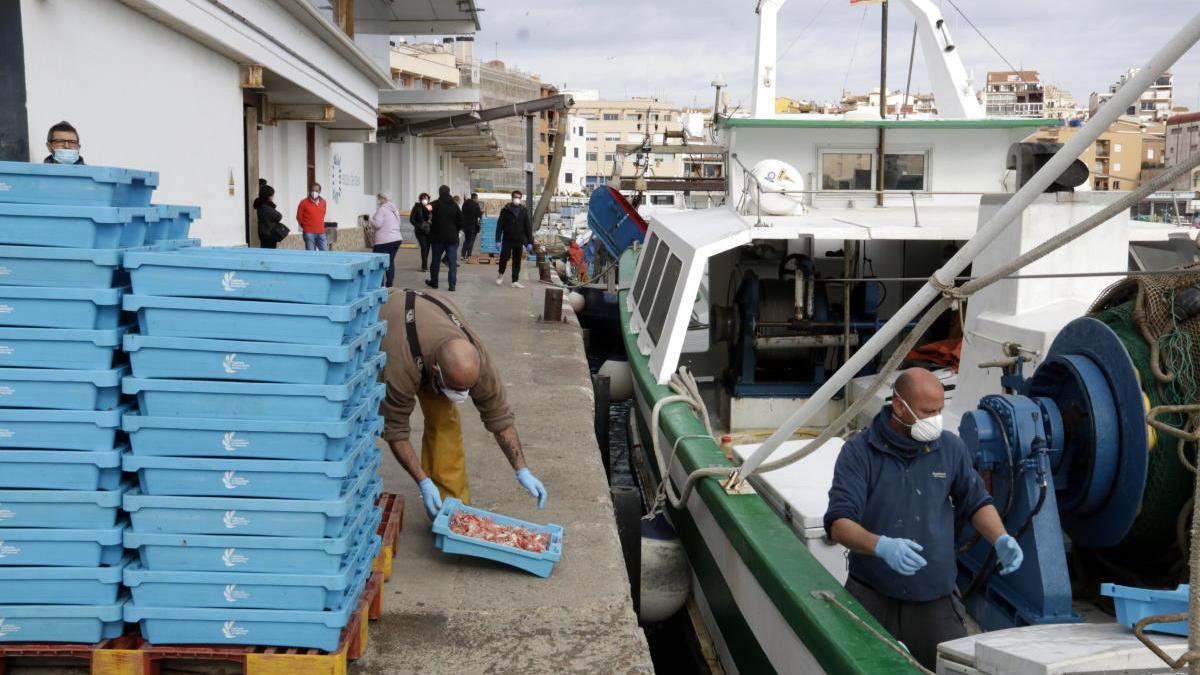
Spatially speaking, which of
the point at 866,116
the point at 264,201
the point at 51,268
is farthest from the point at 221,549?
the point at 264,201

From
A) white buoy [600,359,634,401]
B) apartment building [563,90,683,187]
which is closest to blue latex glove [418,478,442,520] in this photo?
white buoy [600,359,634,401]

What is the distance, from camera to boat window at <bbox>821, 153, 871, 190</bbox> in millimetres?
9935

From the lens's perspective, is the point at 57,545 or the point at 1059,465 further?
the point at 1059,465

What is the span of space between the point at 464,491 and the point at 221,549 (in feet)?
6.74

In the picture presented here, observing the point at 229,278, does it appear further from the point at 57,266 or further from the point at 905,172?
the point at 905,172

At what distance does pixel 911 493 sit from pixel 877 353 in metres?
2.11

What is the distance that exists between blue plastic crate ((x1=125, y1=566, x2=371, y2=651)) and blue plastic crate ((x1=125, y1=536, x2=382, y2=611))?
2cm

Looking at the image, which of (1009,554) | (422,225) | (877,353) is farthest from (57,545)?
(422,225)

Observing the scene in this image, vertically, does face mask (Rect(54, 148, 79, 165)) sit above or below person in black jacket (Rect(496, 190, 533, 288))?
above

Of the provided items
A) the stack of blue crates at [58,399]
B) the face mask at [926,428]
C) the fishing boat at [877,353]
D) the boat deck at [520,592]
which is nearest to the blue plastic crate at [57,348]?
the stack of blue crates at [58,399]

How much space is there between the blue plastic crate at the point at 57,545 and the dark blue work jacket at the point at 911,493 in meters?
2.46

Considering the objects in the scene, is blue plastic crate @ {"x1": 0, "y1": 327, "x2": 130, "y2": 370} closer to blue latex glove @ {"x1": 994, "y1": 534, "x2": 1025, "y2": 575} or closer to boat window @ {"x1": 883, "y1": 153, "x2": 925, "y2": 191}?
blue latex glove @ {"x1": 994, "y1": 534, "x2": 1025, "y2": 575}

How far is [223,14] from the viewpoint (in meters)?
10.8

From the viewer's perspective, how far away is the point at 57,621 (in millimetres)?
3510
